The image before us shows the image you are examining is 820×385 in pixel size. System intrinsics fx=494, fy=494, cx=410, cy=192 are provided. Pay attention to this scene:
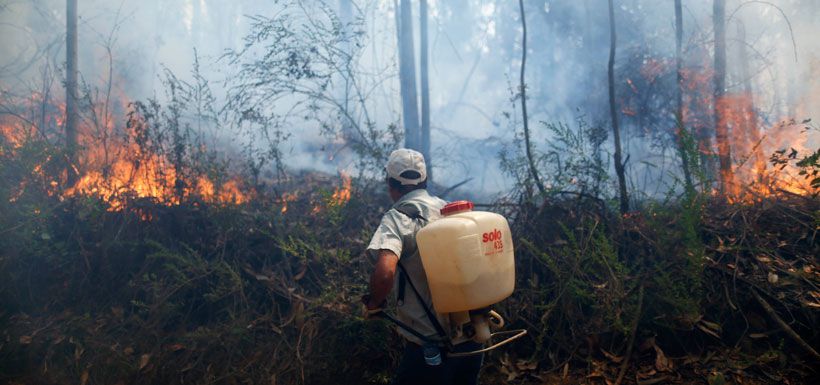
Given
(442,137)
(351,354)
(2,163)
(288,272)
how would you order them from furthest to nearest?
1. (442,137)
2. (2,163)
3. (288,272)
4. (351,354)

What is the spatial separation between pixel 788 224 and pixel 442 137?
1280 centimetres

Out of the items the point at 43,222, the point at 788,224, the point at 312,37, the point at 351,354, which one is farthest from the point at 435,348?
the point at 312,37

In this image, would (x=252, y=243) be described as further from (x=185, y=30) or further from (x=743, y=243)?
(x=185, y=30)

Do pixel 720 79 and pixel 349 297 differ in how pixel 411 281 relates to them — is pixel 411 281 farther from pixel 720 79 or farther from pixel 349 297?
pixel 720 79

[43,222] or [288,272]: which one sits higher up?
[43,222]

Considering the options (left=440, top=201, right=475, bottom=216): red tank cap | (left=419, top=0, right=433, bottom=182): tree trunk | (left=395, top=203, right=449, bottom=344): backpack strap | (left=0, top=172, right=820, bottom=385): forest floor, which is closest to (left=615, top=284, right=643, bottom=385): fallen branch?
(left=0, top=172, right=820, bottom=385): forest floor

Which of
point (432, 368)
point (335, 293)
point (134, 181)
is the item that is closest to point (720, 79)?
point (335, 293)

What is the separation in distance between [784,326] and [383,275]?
387 cm

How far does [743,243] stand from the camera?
5047 millimetres

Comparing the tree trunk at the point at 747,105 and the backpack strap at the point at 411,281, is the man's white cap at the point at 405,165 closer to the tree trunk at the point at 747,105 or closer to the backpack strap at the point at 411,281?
the backpack strap at the point at 411,281

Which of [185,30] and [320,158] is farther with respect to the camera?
[185,30]

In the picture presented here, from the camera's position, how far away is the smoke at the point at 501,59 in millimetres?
11023

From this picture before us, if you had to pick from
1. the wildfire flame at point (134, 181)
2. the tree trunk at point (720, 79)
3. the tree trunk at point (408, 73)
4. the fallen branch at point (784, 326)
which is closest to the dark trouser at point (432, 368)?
the fallen branch at point (784, 326)

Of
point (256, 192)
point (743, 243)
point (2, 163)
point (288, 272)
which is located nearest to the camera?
point (743, 243)
